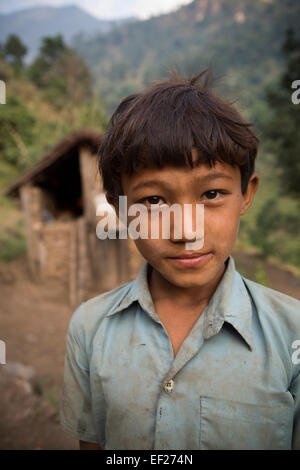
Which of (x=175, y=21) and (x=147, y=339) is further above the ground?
(x=175, y=21)

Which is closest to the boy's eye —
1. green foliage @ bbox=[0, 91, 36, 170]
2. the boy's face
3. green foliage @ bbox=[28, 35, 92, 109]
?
the boy's face

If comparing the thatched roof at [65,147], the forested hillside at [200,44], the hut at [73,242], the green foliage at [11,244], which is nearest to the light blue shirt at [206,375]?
the thatched roof at [65,147]

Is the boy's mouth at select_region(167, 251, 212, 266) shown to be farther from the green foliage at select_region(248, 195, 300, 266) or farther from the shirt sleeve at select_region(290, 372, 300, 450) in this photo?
the green foliage at select_region(248, 195, 300, 266)

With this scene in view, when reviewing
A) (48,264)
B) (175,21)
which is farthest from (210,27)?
(48,264)

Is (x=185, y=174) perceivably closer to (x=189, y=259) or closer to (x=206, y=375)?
(x=189, y=259)

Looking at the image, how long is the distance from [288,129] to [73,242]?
6.00m

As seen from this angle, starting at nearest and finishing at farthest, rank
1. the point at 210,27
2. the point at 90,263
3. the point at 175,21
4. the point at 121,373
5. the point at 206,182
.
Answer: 1. the point at 206,182
2. the point at 121,373
3. the point at 90,263
4. the point at 210,27
5. the point at 175,21

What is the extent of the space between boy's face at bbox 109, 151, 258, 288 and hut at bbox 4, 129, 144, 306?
4.92m

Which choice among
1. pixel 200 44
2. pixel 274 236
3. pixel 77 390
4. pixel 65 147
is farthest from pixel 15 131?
pixel 200 44

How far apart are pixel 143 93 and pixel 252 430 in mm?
1120

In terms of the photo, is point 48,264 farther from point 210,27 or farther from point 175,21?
point 175,21

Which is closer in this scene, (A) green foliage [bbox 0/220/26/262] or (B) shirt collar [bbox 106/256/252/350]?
(B) shirt collar [bbox 106/256/252/350]

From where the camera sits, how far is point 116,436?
3.43 ft

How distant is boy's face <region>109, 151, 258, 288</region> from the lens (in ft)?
2.99
